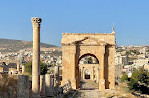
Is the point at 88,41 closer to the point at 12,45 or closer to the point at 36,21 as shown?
the point at 36,21

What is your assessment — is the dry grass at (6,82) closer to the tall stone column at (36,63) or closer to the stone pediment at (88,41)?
the tall stone column at (36,63)

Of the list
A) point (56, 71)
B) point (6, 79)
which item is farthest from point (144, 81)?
point (6, 79)

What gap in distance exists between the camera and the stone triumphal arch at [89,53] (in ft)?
92.9

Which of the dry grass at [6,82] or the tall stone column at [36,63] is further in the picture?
the tall stone column at [36,63]

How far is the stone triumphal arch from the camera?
28.3 m

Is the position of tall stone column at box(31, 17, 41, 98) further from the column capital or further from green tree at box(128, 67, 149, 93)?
green tree at box(128, 67, 149, 93)

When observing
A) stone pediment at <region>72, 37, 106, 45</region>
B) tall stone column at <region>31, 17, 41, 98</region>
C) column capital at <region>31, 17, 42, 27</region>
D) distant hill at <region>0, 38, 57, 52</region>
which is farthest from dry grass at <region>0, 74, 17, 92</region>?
distant hill at <region>0, 38, 57, 52</region>

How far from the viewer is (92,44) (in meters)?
28.4

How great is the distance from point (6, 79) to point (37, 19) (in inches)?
151

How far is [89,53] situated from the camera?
93.9 ft

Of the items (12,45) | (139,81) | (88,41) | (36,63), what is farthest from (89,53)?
(12,45)

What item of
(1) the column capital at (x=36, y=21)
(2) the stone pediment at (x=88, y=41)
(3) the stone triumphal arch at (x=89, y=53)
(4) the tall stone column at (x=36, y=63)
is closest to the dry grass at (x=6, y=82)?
(4) the tall stone column at (x=36, y=63)

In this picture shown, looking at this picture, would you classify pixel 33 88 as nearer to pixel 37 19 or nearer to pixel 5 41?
pixel 37 19

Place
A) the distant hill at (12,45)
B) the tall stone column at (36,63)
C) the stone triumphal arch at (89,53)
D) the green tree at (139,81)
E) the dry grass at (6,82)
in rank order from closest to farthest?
the dry grass at (6,82) → the tall stone column at (36,63) → the stone triumphal arch at (89,53) → the green tree at (139,81) → the distant hill at (12,45)
